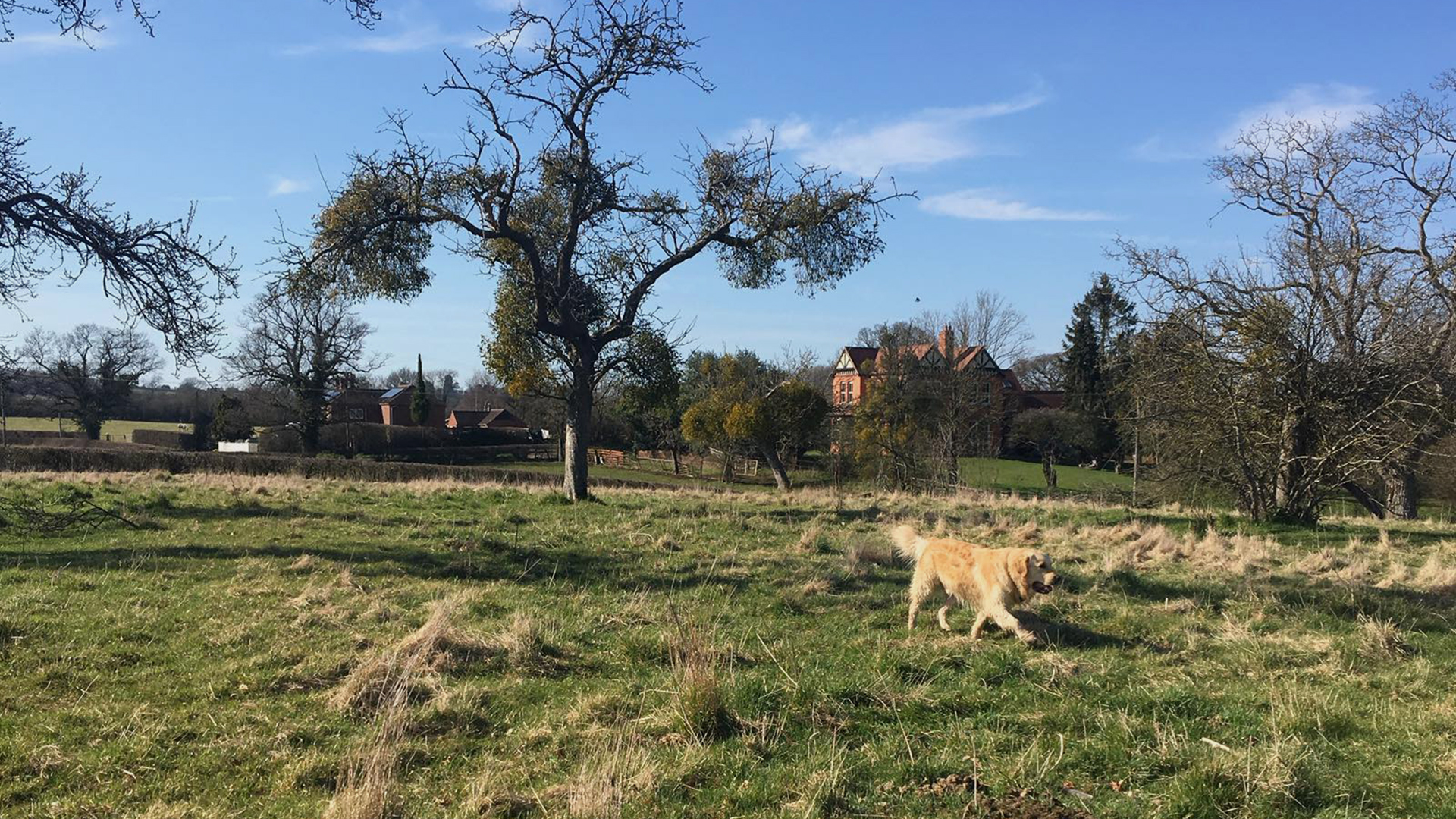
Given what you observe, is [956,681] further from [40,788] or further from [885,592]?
[40,788]

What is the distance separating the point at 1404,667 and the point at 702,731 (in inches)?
217

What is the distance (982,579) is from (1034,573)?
1.50ft

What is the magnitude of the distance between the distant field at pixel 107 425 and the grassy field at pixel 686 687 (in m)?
69.5

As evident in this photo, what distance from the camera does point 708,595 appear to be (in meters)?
9.73

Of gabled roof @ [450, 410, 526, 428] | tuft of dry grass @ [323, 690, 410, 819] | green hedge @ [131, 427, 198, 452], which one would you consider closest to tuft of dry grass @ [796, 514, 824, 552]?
tuft of dry grass @ [323, 690, 410, 819]

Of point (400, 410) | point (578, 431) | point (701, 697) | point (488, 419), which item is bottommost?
point (701, 697)

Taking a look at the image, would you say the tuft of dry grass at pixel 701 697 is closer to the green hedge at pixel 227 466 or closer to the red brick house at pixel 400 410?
the green hedge at pixel 227 466

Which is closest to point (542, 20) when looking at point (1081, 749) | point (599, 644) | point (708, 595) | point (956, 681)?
point (708, 595)

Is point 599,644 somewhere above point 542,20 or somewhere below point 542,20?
below

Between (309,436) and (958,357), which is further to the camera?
(309,436)

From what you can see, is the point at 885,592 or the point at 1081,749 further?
the point at 885,592

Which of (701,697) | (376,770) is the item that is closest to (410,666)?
(376,770)

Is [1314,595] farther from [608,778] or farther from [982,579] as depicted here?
[608,778]

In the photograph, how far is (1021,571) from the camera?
7672mm
